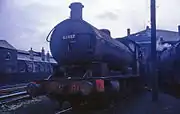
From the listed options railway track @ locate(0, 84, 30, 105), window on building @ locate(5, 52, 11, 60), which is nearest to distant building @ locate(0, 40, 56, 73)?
window on building @ locate(5, 52, 11, 60)

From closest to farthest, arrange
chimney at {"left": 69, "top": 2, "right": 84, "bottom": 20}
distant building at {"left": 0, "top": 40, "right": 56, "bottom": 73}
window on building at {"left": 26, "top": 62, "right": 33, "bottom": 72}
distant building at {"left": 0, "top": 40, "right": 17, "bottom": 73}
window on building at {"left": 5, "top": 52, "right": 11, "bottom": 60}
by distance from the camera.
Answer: chimney at {"left": 69, "top": 2, "right": 84, "bottom": 20} → distant building at {"left": 0, "top": 40, "right": 17, "bottom": 73} → distant building at {"left": 0, "top": 40, "right": 56, "bottom": 73} → window on building at {"left": 5, "top": 52, "right": 11, "bottom": 60} → window on building at {"left": 26, "top": 62, "right": 33, "bottom": 72}

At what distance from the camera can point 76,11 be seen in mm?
9141

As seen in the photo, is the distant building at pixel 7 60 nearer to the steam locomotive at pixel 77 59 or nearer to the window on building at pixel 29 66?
the window on building at pixel 29 66

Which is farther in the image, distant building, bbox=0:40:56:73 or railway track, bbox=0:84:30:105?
distant building, bbox=0:40:56:73

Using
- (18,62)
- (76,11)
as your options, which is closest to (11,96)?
(76,11)

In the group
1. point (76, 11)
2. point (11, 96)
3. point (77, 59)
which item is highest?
point (76, 11)

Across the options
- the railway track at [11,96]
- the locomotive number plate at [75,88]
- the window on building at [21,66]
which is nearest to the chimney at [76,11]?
the locomotive number plate at [75,88]

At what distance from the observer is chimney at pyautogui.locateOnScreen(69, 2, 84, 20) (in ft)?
30.0

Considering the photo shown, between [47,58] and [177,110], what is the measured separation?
110 ft

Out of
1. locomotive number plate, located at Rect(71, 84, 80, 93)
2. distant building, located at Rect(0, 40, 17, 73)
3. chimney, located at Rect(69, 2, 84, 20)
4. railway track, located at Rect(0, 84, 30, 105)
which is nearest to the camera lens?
locomotive number plate, located at Rect(71, 84, 80, 93)

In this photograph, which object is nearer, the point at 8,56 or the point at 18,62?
the point at 8,56

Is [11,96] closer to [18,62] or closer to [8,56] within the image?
[8,56]

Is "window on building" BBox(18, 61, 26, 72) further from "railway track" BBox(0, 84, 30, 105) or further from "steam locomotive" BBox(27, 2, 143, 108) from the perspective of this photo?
"steam locomotive" BBox(27, 2, 143, 108)

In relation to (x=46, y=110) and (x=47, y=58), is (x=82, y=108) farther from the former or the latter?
(x=47, y=58)
